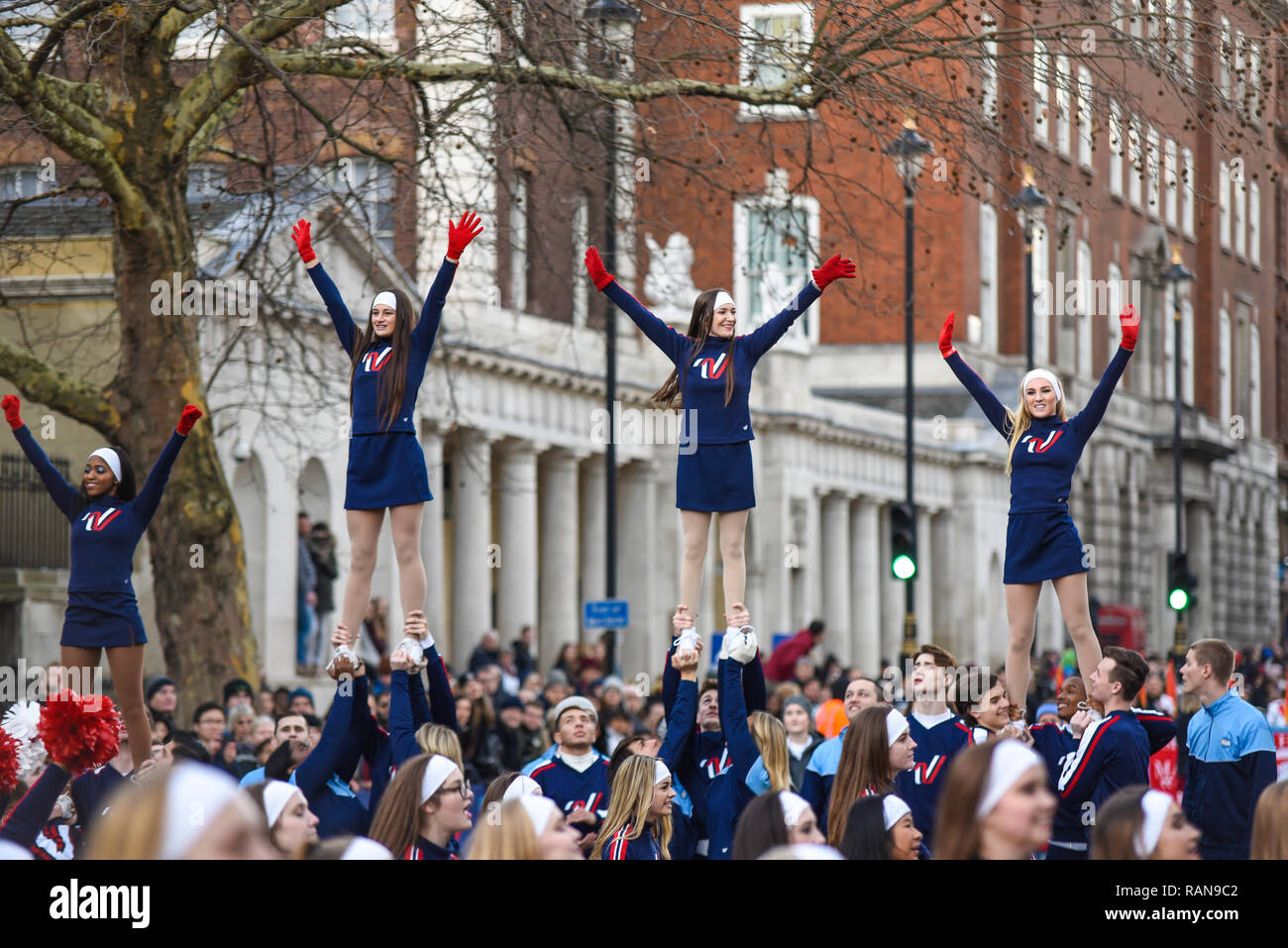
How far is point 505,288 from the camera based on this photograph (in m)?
37.8

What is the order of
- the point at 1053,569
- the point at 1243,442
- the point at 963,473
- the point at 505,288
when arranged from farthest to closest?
the point at 1243,442 < the point at 963,473 < the point at 505,288 < the point at 1053,569

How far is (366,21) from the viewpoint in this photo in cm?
2059

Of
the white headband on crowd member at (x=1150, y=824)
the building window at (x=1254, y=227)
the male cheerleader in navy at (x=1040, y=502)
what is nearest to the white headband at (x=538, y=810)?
the white headband on crowd member at (x=1150, y=824)

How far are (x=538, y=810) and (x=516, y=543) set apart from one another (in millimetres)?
31356

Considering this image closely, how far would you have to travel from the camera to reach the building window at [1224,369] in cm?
7256

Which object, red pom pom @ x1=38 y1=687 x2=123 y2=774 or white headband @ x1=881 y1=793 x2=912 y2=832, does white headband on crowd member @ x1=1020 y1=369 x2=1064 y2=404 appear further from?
red pom pom @ x1=38 y1=687 x2=123 y2=774

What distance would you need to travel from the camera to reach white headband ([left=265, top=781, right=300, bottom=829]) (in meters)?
7.61

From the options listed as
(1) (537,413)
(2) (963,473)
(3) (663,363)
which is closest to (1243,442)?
(2) (963,473)

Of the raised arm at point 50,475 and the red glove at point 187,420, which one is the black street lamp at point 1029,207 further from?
the raised arm at point 50,475

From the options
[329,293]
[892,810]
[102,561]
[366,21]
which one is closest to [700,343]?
[329,293]
